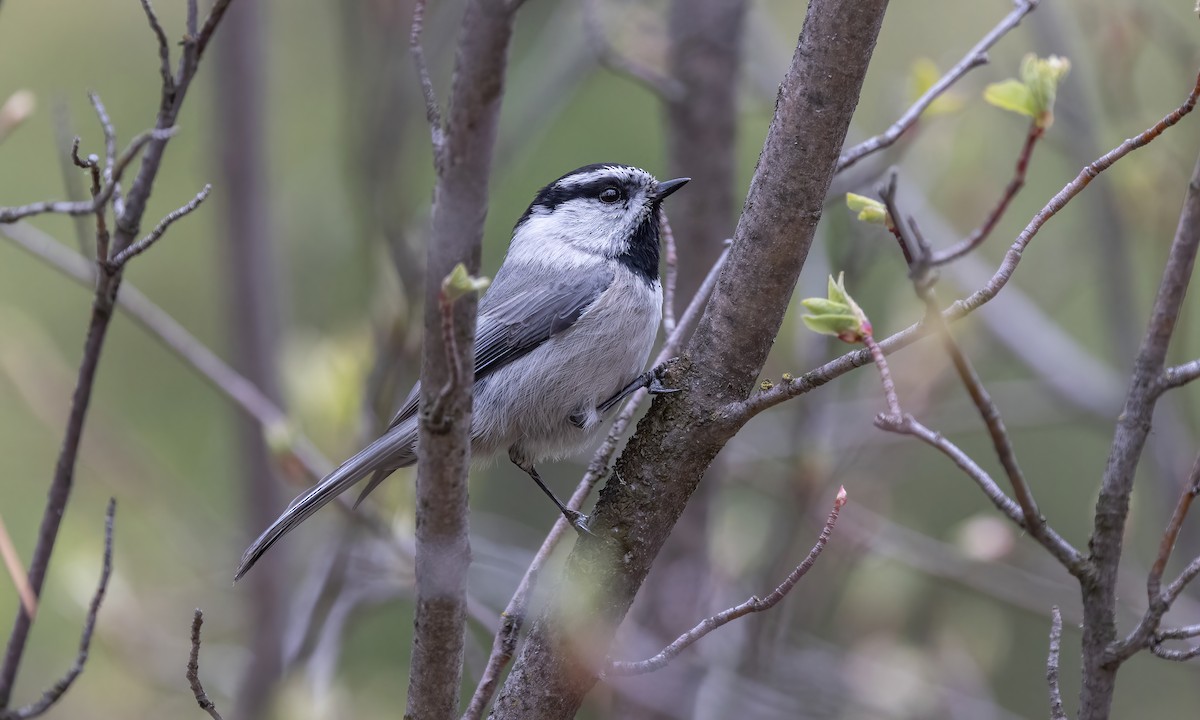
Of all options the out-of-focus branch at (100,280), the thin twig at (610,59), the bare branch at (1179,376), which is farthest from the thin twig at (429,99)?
the thin twig at (610,59)

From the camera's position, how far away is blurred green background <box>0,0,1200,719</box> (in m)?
3.90

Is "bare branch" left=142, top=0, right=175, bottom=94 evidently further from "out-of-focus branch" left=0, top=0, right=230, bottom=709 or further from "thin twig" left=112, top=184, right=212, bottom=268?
"thin twig" left=112, top=184, right=212, bottom=268

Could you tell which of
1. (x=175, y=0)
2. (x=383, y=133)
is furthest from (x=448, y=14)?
(x=175, y=0)

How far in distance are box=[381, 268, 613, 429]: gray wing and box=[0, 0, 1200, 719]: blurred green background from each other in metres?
0.25

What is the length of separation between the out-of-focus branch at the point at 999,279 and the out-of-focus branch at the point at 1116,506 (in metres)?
0.10

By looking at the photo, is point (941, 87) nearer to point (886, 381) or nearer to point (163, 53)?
point (886, 381)

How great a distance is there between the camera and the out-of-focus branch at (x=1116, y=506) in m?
1.86

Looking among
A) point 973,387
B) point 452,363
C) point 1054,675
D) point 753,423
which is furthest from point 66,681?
point 753,423

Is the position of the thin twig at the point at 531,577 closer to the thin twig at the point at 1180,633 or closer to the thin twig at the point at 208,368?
the thin twig at the point at 208,368

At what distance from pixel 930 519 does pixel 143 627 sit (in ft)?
15.8

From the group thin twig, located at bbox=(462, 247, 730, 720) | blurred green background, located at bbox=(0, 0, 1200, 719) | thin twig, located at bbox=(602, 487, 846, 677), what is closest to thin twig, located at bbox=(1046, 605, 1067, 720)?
thin twig, located at bbox=(602, 487, 846, 677)

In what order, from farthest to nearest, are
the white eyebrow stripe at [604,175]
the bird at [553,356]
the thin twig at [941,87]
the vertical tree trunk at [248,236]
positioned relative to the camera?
the vertical tree trunk at [248,236] < the white eyebrow stripe at [604,175] < the bird at [553,356] < the thin twig at [941,87]

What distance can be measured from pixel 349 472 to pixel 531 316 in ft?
2.43

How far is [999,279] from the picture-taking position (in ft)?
5.81
